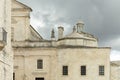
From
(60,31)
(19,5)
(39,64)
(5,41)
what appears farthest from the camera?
(60,31)

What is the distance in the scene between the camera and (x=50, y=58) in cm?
5150

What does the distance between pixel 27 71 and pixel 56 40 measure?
4826 mm

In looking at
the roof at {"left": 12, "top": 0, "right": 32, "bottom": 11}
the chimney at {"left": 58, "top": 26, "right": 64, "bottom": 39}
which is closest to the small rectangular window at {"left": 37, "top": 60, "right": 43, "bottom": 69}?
the chimney at {"left": 58, "top": 26, "right": 64, "bottom": 39}

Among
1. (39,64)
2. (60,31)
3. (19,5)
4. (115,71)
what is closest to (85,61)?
(39,64)

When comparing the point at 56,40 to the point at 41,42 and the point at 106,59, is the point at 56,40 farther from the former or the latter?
the point at 106,59

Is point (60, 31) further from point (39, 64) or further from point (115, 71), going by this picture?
point (115, 71)

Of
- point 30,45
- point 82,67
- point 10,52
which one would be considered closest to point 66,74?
point 82,67

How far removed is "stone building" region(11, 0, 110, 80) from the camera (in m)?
51.1

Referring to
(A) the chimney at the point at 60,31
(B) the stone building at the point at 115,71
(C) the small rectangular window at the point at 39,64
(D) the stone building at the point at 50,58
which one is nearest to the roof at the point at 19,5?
(D) the stone building at the point at 50,58

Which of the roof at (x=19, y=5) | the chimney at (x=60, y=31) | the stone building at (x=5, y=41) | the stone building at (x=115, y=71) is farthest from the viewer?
the stone building at (x=115, y=71)

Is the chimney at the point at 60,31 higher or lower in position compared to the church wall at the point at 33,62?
higher

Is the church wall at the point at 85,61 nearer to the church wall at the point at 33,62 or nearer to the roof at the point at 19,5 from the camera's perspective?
the church wall at the point at 33,62

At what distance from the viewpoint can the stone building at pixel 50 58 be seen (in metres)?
51.1

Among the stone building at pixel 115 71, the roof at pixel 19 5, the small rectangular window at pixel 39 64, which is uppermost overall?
the roof at pixel 19 5
